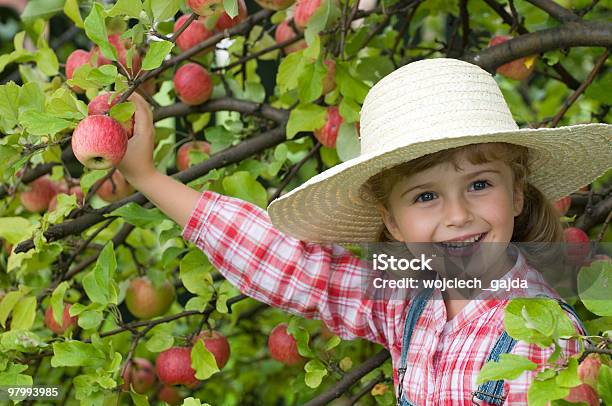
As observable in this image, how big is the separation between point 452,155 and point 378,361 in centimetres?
46

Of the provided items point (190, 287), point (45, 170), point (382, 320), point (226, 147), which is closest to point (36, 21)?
point (45, 170)

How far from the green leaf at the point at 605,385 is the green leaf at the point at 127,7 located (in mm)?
817

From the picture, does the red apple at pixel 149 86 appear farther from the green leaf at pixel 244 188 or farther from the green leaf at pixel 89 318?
the green leaf at pixel 89 318

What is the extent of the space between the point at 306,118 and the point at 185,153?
17.1 inches

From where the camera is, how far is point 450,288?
1.44 metres

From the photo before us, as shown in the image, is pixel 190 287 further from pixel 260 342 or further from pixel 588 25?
pixel 260 342

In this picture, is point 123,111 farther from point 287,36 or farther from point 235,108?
point 287,36

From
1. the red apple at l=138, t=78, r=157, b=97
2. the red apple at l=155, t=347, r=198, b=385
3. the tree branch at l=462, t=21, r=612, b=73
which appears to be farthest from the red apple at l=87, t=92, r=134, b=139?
the tree branch at l=462, t=21, r=612, b=73

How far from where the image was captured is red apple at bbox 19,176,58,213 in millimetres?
1991

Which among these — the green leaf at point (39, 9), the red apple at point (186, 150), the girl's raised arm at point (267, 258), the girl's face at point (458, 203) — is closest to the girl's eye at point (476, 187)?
the girl's face at point (458, 203)

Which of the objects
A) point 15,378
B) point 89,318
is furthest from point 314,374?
point 15,378

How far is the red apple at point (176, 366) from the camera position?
167 centimetres

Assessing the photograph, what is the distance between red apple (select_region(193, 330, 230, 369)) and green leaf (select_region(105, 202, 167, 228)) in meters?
0.24

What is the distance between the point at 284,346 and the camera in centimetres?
174
